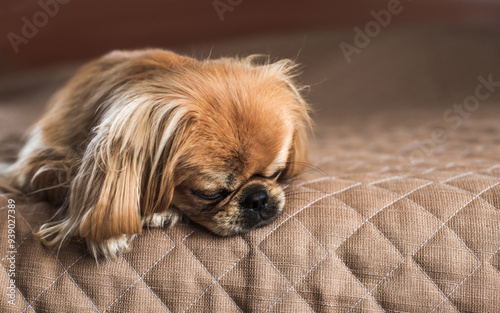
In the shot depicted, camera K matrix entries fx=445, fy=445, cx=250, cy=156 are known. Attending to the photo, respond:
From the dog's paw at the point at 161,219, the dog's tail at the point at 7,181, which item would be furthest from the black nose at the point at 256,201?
the dog's tail at the point at 7,181

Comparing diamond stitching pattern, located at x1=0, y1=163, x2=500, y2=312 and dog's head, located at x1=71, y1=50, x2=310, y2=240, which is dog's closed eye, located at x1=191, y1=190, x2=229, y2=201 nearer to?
dog's head, located at x1=71, y1=50, x2=310, y2=240

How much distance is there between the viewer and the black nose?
1.29 m

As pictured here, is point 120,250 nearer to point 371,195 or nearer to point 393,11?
point 371,195

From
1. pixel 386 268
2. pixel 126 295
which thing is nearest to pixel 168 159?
pixel 126 295

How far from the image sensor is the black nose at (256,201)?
4.23 ft

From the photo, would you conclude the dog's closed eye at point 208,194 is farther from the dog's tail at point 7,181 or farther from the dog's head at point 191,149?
the dog's tail at point 7,181

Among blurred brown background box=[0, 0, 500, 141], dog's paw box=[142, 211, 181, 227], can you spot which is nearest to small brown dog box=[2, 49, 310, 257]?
dog's paw box=[142, 211, 181, 227]

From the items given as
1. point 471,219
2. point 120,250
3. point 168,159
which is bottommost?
point 471,219

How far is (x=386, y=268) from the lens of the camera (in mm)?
1175

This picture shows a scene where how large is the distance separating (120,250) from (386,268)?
0.71m

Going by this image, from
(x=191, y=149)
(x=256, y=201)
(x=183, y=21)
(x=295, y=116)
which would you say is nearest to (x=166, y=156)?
(x=191, y=149)

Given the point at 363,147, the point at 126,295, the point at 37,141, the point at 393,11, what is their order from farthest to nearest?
1. the point at 393,11
2. the point at 363,147
3. the point at 37,141
4. the point at 126,295

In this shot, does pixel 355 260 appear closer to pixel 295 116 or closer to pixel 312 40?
pixel 295 116

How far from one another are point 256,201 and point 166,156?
294 mm
